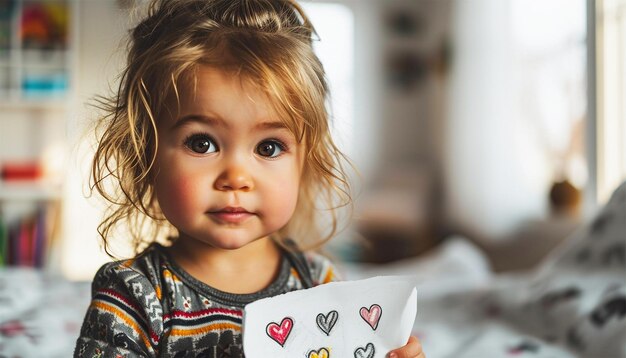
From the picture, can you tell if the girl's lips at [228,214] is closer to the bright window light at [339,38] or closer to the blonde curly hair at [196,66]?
the blonde curly hair at [196,66]

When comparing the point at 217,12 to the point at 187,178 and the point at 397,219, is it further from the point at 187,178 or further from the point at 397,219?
the point at 397,219

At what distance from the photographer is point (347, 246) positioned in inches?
162

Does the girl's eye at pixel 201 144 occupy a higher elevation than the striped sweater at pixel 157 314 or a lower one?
higher

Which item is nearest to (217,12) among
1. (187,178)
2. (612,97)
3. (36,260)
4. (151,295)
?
(187,178)

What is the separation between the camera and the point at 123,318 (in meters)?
0.68

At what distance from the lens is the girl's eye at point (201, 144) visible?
65cm

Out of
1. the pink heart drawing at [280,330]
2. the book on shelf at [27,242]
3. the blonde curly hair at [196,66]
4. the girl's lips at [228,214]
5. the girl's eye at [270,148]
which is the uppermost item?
the blonde curly hair at [196,66]

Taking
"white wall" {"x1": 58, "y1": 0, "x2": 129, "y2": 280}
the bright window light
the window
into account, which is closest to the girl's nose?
the window

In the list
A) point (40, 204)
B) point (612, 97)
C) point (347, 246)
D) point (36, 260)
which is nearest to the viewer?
point (612, 97)

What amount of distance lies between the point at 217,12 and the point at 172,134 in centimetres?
14

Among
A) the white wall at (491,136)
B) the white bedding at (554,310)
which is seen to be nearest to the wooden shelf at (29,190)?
the white wall at (491,136)

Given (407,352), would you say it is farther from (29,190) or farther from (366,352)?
(29,190)

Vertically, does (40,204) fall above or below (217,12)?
below

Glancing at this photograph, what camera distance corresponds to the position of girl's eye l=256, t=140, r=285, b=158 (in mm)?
677
